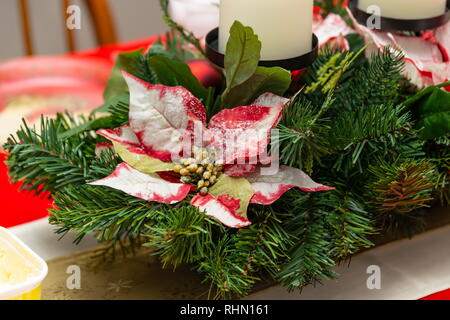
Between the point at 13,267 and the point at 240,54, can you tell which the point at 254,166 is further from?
the point at 13,267

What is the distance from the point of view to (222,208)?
0.46 meters

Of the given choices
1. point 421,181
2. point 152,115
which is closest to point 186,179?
point 152,115

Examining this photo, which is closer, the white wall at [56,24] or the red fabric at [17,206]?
the red fabric at [17,206]

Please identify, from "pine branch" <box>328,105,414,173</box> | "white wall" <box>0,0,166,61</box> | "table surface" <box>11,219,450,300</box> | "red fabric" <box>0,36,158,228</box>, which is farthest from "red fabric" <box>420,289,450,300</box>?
"white wall" <box>0,0,166,61</box>

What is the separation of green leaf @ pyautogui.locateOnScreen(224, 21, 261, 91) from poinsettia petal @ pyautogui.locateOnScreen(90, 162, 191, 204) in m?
0.09

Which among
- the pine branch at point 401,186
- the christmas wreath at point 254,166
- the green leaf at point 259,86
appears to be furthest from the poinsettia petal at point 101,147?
the pine branch at point 401,186

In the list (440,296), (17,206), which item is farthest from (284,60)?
(17,206)

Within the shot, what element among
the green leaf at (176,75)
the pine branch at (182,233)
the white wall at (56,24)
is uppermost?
the green leaf at (176,75)

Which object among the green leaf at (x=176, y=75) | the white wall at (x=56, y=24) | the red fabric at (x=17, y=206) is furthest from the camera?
the white wall at (x=56, y=24)

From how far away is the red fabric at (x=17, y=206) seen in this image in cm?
64

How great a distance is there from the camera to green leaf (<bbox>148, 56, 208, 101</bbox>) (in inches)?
20.7

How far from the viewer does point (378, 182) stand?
19.1 inches

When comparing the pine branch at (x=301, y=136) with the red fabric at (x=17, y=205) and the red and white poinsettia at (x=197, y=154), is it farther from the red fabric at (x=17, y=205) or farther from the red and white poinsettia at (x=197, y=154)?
the red fabric at (x=17, y=205)

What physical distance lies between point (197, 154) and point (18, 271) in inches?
6.0
